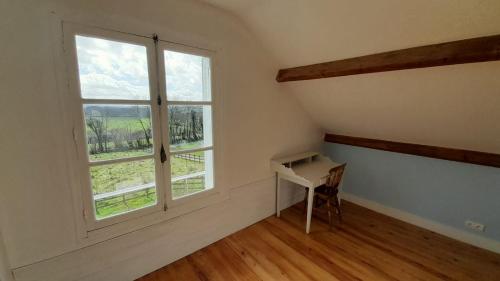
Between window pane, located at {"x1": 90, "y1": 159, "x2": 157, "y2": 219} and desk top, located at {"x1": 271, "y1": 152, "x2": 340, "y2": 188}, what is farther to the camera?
desk top, located at {"x1": 271, "y1": 152, "x2": 340, "y2": 188}

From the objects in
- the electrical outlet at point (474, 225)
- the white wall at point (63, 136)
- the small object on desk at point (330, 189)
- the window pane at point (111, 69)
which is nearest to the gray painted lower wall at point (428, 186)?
the electrical outlet at point (474, 225)

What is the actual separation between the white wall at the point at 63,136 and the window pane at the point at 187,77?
0.59 ft

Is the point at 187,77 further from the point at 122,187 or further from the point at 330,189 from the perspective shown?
the point at 330,189

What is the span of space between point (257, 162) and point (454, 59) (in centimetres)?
200

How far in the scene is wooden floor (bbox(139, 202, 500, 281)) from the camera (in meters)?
1.93

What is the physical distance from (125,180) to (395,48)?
97.1 inches

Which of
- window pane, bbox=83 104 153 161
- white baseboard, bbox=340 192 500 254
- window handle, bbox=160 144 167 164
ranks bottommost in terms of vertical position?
white baseboard, bbox=340 192 500 254

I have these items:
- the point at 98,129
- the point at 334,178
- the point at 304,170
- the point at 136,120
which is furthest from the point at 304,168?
the point at 98,129

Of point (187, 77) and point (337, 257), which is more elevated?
point (187, 77)

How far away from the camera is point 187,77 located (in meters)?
1.98

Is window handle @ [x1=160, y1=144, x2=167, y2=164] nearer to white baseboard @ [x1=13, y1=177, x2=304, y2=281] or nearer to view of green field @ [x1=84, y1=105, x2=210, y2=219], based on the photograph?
view of green field @ [x1=84, y1=105, x2=210, y2=219]

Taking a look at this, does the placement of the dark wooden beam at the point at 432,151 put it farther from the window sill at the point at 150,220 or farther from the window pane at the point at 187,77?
the window pane at the point at 187,77

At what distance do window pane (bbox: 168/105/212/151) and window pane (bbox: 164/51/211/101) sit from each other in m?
0.10

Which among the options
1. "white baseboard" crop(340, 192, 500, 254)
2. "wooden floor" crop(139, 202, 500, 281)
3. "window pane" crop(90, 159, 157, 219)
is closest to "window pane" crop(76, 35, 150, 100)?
"window pane" crop(90, 159, 157, 219)
